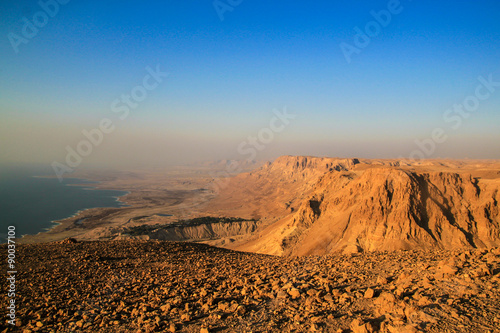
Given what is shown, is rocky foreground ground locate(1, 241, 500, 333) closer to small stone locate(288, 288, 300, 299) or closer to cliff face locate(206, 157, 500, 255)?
small stone locate(288, 288, 300, 299)

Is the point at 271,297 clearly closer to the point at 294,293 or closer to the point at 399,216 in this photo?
the point at 294,293

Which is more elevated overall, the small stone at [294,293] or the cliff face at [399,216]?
the small stone at [294,293]

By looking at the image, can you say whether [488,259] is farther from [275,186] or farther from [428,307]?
[275,186]

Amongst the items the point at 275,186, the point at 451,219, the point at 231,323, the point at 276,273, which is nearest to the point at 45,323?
the point at 231,323

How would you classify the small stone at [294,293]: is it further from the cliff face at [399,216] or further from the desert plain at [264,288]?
the cliff face at [399,216]

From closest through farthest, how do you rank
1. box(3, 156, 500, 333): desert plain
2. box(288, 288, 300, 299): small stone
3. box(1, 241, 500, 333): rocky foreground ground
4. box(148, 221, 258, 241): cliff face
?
box(1, 241, 500, 333): rocky foreground ground, box(3, 156, 500, 333): desert plain, box(288, 288, 300, 299): small stone, box(148, 221, 258, 241): cliff face

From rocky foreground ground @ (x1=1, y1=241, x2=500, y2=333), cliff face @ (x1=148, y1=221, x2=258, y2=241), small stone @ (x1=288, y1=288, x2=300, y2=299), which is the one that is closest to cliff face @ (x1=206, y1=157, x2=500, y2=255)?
rocky foreground ground @ (x1=1, y1=241, x2=500, y2=333)

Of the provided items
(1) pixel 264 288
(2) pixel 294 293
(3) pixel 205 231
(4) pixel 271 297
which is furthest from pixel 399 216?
(3) pixel 205 231

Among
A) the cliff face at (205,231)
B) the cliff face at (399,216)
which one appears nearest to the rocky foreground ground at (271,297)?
the cliff face at (399,216)
